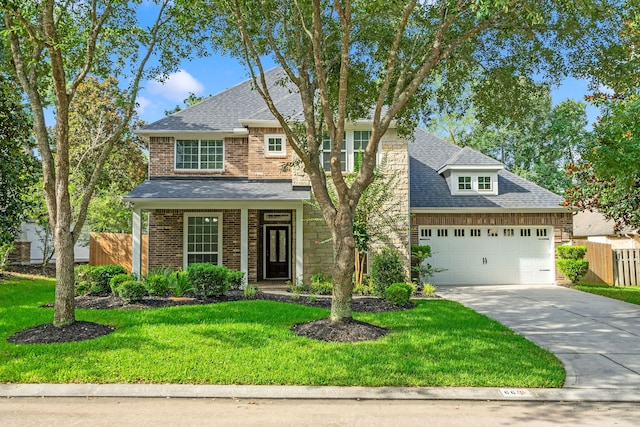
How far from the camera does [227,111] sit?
1741 centimetres

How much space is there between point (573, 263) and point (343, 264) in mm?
12127

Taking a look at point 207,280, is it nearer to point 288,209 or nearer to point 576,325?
point 288,209

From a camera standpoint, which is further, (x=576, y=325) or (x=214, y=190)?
(x=214, y=190)

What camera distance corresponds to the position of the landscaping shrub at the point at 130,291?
1048 centimetres

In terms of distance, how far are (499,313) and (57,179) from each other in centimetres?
943

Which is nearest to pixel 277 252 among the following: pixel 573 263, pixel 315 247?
pixel 315 247

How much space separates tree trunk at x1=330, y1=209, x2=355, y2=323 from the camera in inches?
313

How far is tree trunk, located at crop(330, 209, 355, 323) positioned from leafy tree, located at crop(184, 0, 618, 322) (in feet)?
0.06

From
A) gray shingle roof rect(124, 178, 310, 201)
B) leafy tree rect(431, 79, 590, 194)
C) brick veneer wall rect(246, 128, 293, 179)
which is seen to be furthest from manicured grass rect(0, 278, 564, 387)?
leafy tree rect(431, 79, 590, 194)

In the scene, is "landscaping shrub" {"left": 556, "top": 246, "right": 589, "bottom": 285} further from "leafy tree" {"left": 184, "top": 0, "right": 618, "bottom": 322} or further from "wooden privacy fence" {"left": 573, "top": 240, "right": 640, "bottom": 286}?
"leafy tree" {"left": 184, "top": 0, "right": 618, "bottom": 322}

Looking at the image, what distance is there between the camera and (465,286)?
16.4 meters

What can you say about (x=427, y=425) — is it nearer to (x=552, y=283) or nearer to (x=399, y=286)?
(x=399, y=286)

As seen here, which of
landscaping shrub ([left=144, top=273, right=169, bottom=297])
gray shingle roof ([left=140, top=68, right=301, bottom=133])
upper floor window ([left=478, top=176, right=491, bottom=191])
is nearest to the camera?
landscaping shrub ([left=144, top=273, right=169, bottom=297])

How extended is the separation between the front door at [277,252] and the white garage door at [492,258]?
561cm
